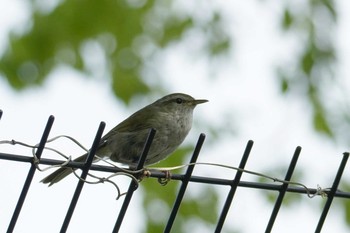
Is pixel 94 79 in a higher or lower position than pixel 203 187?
higher

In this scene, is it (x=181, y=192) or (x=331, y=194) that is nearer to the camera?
(x=181, y=192)

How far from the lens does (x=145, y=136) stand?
546 centimetres

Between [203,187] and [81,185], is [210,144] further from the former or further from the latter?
[81,185]

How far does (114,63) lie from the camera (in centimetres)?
877

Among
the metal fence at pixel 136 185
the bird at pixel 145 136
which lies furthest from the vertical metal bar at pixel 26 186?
the bird at pixel 145 136

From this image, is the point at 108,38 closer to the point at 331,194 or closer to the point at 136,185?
the point at 331,194

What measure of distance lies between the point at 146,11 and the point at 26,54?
4.82ft

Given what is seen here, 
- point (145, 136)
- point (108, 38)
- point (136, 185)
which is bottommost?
point (136, 185)

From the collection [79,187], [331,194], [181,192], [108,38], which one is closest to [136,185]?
[181,192]

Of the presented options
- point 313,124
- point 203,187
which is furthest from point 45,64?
point 313,124

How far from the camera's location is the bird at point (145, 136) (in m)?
5.33

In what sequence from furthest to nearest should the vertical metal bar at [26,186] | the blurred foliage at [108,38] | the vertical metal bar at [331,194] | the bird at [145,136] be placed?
the blurred foliage at [108,38], the bird at [145,136], the vertical metal bar at [331,194], the vertical metal bar at [26,186]

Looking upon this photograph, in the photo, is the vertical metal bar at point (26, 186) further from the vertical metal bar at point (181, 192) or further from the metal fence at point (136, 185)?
the vertical metal bar at point (181, 192)

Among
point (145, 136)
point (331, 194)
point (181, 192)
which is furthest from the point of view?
point (145, 136)
